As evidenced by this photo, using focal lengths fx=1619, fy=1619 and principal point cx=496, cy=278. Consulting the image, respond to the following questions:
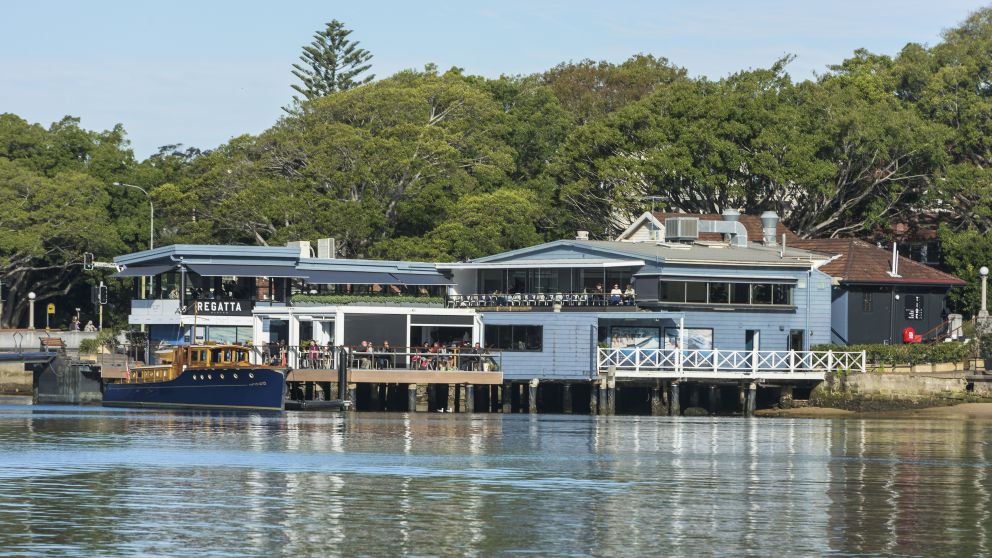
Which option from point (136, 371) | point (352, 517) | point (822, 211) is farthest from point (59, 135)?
point (352, 517)

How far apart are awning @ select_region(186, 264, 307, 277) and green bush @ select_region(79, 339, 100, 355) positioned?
1035 centimetres

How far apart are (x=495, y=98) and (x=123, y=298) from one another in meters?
27.7

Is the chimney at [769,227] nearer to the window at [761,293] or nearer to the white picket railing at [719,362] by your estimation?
the window at [761,293]

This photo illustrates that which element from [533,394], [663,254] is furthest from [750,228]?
[533,394]

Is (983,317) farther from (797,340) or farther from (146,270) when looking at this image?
(146,270)

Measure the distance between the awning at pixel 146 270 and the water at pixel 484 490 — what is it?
16.6m

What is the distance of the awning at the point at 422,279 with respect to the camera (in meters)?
80.1

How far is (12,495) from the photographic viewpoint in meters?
37.1

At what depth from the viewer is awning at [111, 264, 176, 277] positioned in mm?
77000

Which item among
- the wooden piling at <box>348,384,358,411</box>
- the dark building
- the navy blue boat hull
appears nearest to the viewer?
the navy blue boat hull

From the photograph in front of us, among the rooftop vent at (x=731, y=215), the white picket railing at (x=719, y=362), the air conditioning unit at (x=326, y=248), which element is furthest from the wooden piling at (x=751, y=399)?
the air conditioning unit at (x=326, y=248)

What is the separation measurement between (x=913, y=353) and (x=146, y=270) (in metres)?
36.0

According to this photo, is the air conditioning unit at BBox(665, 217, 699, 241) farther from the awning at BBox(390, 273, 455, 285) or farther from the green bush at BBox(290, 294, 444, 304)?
the green bush at BBox(290, 294, 444, 304)

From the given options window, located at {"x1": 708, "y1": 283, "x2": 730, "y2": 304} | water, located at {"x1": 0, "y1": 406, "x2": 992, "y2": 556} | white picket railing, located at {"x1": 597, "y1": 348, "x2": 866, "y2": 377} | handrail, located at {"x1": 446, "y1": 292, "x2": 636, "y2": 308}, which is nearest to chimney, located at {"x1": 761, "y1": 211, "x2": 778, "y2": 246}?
window, located at {"x1": 708, "y1": 283, "x2": 730, "y2": 304}
